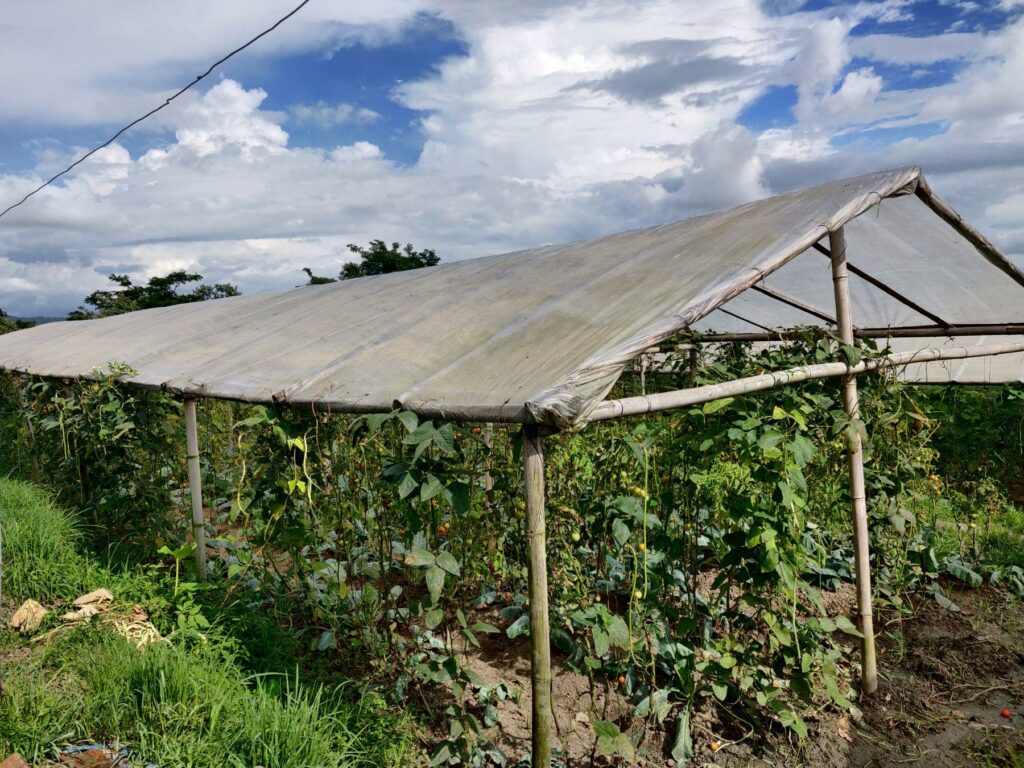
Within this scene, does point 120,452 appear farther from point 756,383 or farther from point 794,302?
point 794,302

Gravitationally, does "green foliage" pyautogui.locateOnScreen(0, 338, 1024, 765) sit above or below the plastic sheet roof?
below

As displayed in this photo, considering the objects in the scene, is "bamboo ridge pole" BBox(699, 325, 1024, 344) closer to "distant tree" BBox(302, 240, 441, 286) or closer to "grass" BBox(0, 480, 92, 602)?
"grass" BBox(0, 480, 92, 602)

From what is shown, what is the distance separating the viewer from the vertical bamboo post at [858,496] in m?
3.22

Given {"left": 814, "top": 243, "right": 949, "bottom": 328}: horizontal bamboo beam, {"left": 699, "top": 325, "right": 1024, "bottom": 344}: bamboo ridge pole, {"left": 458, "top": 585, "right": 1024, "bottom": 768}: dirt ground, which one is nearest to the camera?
{"left": 458, "top": 585, "right": 1024, "bottom": 768}: dirt ground

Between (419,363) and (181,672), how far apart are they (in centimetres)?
144

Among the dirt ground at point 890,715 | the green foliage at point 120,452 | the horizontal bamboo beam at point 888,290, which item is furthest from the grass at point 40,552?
the horizontal bamboo beam at point 888,290

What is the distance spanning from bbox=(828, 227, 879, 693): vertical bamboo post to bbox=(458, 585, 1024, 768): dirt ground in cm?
15

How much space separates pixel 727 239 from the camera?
10.1ft

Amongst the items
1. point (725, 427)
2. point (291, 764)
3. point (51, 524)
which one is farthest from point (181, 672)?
point (51, 524)

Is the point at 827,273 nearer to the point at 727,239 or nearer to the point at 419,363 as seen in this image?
the point at 727,239

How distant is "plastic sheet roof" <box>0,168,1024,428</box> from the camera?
238cm

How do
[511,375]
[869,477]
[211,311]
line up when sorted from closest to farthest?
[511,375] → [869,477] → [211,311]

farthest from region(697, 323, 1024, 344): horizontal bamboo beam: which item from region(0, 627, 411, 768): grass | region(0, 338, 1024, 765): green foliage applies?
region(0, 627, 411, 768): grass

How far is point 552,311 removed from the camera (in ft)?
9.80
